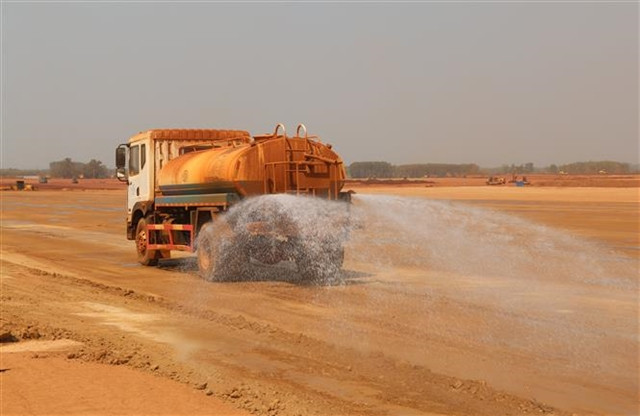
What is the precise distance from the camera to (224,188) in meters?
13.9

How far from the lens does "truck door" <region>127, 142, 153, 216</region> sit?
1738 centimetres

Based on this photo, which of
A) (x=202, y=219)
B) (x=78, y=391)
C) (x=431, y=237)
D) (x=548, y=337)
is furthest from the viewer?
(x=431, y=237)

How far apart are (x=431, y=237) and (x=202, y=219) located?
44.7 ft

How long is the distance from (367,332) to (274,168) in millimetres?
5080

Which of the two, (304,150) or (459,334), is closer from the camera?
(459,334)

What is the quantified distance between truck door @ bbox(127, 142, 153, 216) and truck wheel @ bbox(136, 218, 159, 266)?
1.94ft

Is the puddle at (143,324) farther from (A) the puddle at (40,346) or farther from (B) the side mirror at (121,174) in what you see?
(B) the side mirror at (121,174)

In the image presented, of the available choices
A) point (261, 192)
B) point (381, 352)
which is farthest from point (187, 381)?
point (261, 192)

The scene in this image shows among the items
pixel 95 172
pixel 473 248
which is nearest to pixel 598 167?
pixel 95 172

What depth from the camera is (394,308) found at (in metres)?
11.3

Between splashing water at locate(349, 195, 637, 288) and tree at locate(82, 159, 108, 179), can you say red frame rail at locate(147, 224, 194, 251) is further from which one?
tree at locate(82, 159, 108, 179)

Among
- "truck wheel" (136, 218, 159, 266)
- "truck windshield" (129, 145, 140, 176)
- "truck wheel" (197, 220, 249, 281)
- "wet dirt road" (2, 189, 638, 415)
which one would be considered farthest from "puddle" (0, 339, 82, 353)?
"truck windshield" (129, 145, 140, 176)

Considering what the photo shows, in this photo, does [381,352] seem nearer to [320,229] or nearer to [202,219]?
[320,229]

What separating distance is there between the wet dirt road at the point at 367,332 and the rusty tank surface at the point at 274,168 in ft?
4.54
